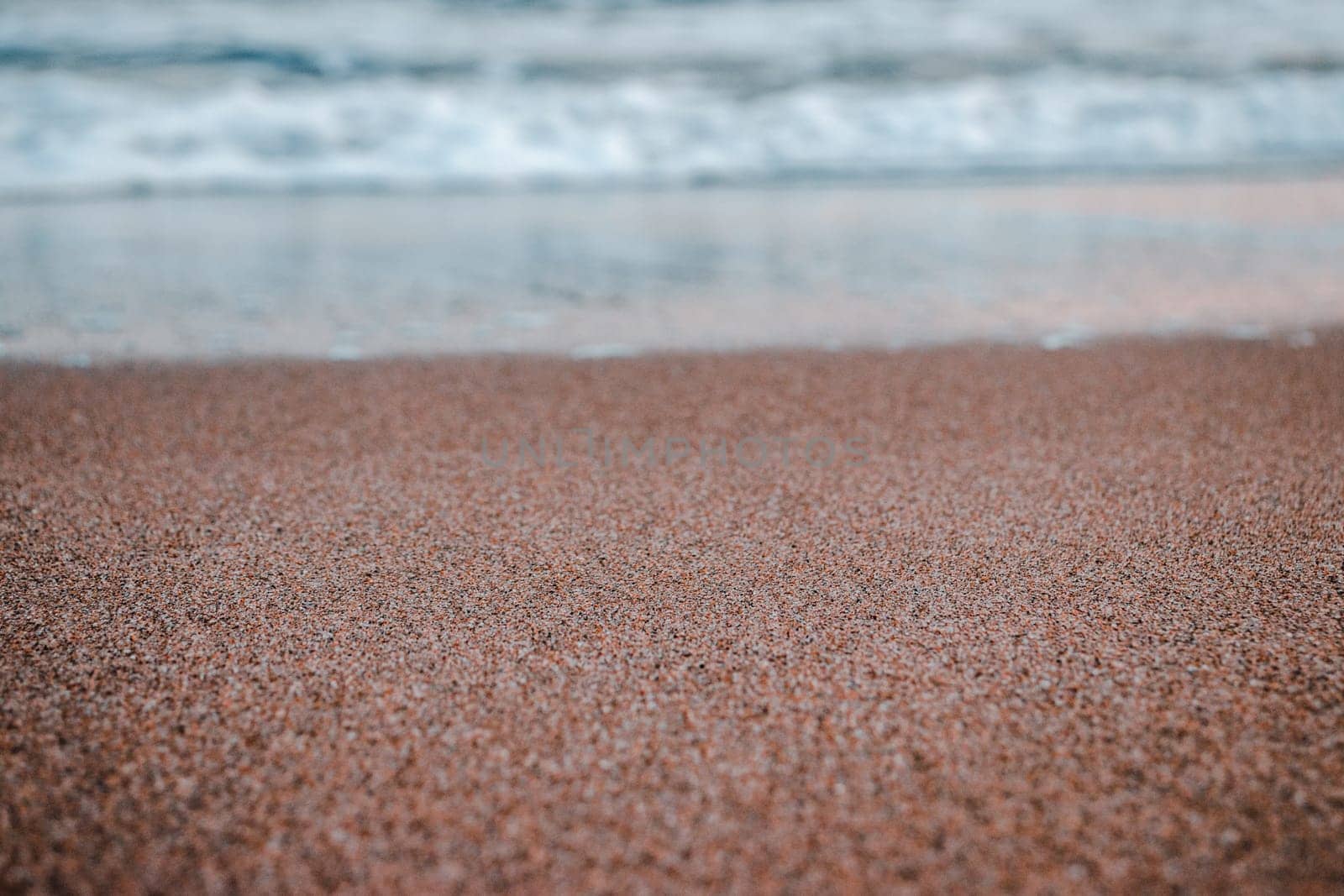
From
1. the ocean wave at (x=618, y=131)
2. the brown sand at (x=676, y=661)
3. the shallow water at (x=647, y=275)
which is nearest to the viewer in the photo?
the brown sand at (x=676, y=661)

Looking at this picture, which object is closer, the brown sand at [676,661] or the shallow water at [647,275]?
the brown sand at [676,661]

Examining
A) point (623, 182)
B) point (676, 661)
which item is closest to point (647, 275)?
point (676, 661)

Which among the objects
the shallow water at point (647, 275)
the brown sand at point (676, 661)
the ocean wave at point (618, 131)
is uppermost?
the ocean wave at point (618, 131)

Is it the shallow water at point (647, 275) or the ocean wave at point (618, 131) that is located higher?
the ocean wave at point (618, 131)

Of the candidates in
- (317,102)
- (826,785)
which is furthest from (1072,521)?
(317,102)

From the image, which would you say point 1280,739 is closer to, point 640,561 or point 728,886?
point 728,886

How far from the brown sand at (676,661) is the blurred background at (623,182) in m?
1.20

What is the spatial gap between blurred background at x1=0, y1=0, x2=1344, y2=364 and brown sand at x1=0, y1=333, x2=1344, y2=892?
1.20m

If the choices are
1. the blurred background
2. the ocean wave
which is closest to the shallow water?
the blurred background

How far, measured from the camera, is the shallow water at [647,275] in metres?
3.19

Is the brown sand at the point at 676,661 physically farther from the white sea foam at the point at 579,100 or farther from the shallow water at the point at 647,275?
the white sea foam at the point at 579,100

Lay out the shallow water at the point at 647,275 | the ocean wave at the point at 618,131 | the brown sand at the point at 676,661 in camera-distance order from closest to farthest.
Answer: the brown sand at the point at 676,661
the shallow water at the point at 647,275
the ocean wave at the point at 618,131

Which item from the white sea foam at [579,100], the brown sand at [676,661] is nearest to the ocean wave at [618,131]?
the white sea foam at [579,100]

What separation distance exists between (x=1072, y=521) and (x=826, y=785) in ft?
2.80
